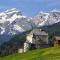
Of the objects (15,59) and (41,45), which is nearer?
(15,59)

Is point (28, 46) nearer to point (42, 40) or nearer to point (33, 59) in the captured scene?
point (42, 40)

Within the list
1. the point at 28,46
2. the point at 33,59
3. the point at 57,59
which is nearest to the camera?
the point at 57,59

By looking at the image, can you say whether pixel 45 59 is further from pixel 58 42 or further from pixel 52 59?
pixel 58 42

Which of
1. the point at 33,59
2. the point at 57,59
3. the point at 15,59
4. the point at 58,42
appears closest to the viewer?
the point at 57,59

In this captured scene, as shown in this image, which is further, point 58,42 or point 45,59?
point 58,42

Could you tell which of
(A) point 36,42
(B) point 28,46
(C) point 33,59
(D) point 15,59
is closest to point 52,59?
(C) point 33,59

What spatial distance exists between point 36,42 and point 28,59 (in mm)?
112320

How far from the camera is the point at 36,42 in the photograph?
196 m

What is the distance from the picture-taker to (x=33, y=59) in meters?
81.9

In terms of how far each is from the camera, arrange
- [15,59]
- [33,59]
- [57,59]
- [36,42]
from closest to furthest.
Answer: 1. [57,59]
2. [33,59]
3. [15,59]
4. [36,42]

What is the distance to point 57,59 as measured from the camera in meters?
73.4

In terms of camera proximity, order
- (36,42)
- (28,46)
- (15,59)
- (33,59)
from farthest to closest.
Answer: (36,42)
(28,46)
(15,59)
(33,59)

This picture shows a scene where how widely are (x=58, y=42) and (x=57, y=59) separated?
93.8 metres

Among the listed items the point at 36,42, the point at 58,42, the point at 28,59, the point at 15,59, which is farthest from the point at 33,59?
the point at 36,42
